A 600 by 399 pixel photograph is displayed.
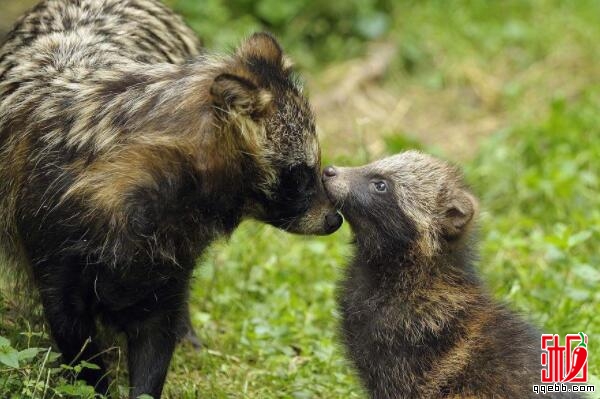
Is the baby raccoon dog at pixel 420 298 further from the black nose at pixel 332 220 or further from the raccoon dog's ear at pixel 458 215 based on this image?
the black nose at pixel 332 220

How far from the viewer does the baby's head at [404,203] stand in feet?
19.9

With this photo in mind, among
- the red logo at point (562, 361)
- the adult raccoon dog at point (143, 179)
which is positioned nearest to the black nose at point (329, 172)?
the adult raccoon dog at point (143, 179)

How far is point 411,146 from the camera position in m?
9.85

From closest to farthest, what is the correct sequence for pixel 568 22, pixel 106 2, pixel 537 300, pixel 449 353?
pixel 449 353
pixel 106 2
pixel 537 300
pixel 568 22

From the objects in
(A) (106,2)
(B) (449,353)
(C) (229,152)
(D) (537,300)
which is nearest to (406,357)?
(B) (449,353)

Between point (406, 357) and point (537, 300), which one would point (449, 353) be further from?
point (537, 300)

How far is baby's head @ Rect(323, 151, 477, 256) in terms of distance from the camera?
6.07 m

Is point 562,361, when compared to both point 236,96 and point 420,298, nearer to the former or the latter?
point 420,298

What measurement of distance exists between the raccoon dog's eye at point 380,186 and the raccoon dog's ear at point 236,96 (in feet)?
3.40

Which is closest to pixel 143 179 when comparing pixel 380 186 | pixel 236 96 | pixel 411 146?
pixel 236 96

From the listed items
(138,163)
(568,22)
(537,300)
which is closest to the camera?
(138,163)

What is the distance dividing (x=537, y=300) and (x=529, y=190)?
2.03 meters

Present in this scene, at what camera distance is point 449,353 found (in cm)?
579

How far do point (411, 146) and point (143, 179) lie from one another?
15.9ft
